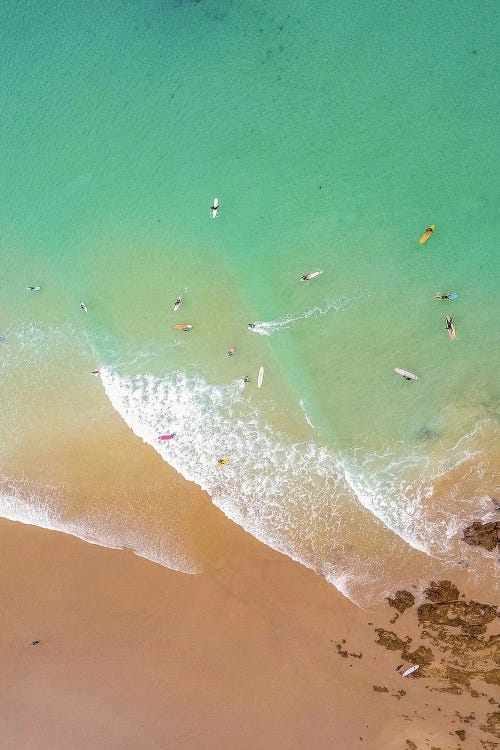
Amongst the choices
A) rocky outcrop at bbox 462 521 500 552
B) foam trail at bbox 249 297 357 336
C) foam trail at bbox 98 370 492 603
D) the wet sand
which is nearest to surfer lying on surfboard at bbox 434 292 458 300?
foam trail at bbox 249 297 357 336

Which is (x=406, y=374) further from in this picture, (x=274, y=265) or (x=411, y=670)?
(x=411, y=670)

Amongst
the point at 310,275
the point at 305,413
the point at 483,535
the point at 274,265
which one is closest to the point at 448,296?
the point at 310,275

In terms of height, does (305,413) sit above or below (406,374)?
below

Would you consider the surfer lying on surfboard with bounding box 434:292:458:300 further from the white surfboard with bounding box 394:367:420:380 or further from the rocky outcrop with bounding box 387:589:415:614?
the rocky outcrop with bounding box 387:589:415:614

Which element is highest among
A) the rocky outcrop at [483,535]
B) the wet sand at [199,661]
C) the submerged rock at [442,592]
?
the rocky outcrop at [483,535]

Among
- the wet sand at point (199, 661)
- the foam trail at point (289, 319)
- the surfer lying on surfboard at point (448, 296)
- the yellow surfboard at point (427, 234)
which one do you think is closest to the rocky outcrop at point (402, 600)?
the wet sand at point (199, 661)

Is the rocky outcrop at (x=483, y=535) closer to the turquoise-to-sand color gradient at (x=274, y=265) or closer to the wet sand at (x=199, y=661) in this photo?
the turquoise-to-sand color gradient at (x=274, y=265)
